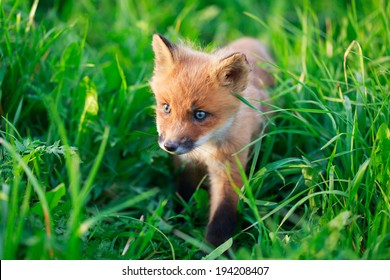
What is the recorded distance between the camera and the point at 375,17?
5.03m

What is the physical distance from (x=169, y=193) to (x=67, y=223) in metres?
1.31

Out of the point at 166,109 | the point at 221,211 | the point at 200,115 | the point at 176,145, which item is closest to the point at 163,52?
the point at 166,109

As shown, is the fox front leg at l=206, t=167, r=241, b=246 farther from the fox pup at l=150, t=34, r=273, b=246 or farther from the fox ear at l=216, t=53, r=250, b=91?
the fox ear at l=216, t=53, r=250, b=91

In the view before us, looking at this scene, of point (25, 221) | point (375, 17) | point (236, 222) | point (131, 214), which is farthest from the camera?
point (375, 17)

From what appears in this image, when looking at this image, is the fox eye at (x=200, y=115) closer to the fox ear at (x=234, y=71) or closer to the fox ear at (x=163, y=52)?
the fox ear at (x=234, y=71)

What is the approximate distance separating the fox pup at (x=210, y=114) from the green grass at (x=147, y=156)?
0.16 meters

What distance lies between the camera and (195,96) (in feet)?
10.7

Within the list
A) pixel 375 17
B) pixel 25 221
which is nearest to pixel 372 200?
pixel 25 221

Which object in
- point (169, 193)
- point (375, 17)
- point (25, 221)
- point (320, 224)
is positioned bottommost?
point (169, 193)

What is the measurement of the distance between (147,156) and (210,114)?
0.84 meters

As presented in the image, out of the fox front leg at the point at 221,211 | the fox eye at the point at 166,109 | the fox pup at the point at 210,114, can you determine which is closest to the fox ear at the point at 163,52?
the fox pup at the point at 210,114

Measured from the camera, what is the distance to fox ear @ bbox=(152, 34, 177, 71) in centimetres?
350

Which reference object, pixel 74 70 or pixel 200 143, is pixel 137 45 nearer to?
pixel 74 70

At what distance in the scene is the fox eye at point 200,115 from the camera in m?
3.29
